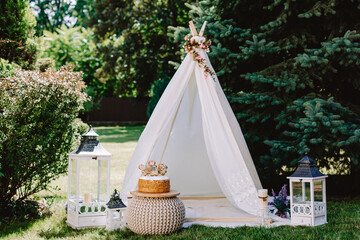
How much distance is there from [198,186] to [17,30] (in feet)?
11.2

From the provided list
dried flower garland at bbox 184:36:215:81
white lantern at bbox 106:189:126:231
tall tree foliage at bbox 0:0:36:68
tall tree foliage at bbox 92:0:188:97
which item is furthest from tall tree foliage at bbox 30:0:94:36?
white lantern at bbox 106:189:126:231

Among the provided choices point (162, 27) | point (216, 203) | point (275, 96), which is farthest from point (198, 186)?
point (162, 27)

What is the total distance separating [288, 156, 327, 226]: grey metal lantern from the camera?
4.29 m

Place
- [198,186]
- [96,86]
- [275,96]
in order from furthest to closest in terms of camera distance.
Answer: [96,86]
[198,186]
[275,96]

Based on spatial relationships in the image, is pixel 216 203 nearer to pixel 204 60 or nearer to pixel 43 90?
pixel 204 60

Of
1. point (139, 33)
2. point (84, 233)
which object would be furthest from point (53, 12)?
point (84, 233)

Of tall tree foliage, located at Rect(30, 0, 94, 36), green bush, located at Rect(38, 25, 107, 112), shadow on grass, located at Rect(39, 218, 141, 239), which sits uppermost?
tall tree foliage, located at Rect(30, 0, 94, 36)

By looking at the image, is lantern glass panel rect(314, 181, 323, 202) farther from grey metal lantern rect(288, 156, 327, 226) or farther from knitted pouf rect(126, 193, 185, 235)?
knitted pouf rect(126, 193, 185, 235)

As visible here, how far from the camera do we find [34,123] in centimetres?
463

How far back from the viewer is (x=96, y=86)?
22.8m

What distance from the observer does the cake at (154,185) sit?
13.2ft

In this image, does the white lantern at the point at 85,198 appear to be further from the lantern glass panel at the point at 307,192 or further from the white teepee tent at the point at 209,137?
the lantern glass panel at the point at 307,192

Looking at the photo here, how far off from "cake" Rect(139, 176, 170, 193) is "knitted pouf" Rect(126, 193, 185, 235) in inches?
3.5

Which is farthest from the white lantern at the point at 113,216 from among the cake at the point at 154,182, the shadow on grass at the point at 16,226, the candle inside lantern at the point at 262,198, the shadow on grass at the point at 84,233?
the candle inside lantern at the point at 262,198
